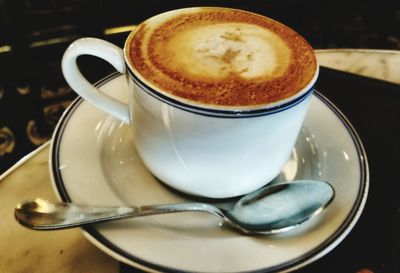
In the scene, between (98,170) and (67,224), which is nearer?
(67,224)

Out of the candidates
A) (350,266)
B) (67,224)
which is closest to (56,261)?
(67,224)

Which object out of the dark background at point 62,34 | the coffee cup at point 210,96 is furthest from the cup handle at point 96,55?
the dark background at point 62,34

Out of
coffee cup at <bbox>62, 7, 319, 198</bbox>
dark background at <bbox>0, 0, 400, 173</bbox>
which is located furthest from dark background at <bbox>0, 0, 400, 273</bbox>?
coffee cup at <bbox>62, 7, 319, 198</bbox>

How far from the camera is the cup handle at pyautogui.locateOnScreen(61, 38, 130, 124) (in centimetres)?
47

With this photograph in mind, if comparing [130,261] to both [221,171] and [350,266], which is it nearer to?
[221,171]

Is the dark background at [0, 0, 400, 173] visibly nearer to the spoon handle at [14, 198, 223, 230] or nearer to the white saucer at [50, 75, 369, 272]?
the white saucer at [50, 75, 369, 272]

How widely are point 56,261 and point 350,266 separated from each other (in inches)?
14.1

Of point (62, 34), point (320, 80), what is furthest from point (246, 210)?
point (62, 34)

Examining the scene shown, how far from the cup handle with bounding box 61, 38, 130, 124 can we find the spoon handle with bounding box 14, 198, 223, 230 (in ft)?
0.47

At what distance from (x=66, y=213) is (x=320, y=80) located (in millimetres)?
515

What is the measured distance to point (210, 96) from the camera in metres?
0.41

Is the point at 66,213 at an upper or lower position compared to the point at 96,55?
lower

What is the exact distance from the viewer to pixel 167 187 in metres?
0.52

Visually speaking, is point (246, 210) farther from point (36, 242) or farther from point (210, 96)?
point (36, 242)
